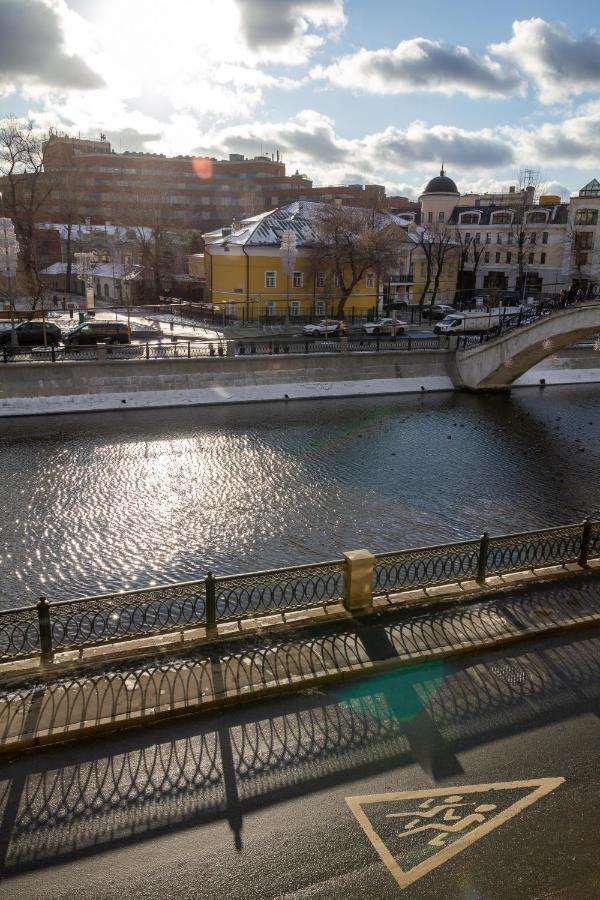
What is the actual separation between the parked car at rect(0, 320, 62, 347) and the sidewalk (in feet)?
96.5

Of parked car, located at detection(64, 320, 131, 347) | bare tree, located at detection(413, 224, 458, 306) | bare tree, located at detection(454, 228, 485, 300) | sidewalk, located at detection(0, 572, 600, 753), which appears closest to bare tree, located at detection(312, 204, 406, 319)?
bare tree, located at detection(413, 224, 458, 306)

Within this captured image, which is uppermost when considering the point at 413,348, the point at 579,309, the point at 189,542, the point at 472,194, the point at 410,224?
the point at 472,194

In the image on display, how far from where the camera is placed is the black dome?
7544 centimetres

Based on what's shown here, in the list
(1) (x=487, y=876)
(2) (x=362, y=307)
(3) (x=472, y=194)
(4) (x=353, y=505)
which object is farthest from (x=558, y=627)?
(3) (x=472, y=194)

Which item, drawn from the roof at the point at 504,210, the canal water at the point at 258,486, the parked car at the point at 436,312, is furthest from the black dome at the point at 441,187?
the canal water at the point at 258,486

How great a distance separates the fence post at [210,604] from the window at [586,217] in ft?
233

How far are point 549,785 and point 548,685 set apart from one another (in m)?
2.13

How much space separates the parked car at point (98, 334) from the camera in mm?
36250

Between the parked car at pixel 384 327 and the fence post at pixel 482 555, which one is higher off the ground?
the parked car at pixel 384 327

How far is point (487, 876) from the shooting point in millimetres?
6617

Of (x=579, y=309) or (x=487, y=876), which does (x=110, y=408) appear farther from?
(x=487, y=876)

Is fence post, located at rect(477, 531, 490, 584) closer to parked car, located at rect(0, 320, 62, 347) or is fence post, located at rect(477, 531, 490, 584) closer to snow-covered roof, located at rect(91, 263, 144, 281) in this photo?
parked car, located at rect(0, 320, 62, 347)

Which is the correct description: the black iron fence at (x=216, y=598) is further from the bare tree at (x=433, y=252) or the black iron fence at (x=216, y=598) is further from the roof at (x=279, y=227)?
the bare tree at (x=433, y=252)

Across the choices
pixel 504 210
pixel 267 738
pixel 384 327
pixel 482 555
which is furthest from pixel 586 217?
pixel 267 738
